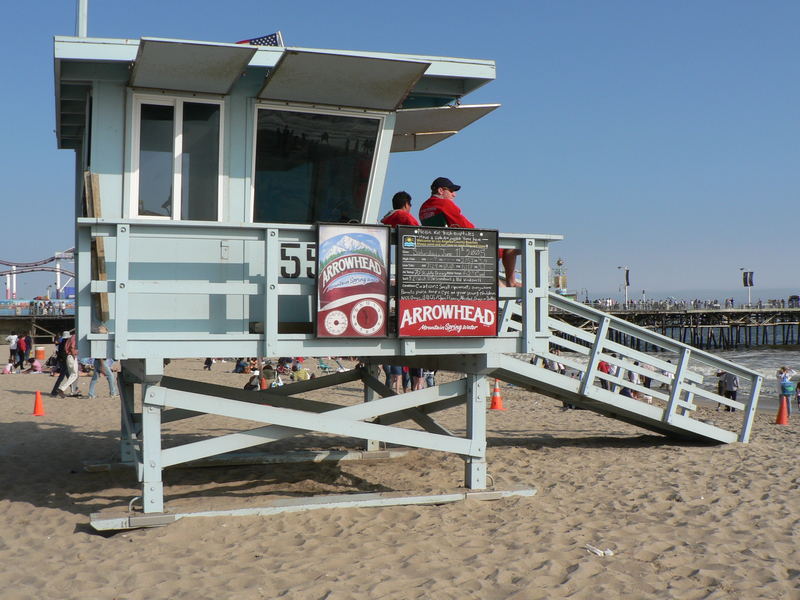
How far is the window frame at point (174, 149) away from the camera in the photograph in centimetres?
761

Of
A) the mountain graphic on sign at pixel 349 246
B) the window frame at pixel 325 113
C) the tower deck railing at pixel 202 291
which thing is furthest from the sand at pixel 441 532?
the window frame at pixel 325 113

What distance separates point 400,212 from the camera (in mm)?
7879

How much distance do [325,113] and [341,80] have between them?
1.63 ft

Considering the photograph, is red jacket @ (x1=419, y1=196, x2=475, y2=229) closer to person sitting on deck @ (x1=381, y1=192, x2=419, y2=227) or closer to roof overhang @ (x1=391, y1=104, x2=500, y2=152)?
person sitting on deck @ (x1=381, y1=192, x2=419, y2=227)

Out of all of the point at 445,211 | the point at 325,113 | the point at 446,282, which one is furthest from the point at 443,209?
the point at 325,113

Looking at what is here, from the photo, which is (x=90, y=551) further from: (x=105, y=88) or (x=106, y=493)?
(x=105, y=88)

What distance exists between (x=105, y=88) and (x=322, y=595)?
5195 mm

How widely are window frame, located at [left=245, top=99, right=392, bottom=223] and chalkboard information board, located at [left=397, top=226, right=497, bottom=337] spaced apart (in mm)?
1246

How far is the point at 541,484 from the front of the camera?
892cm

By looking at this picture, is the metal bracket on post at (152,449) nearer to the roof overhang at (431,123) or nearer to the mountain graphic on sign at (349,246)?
the mountain graphic on sign at (349,246)

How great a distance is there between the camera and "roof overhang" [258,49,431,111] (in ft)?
24.0

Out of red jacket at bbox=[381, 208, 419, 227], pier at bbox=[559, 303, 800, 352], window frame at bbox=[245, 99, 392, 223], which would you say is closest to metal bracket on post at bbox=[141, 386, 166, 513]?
window frame at bbox=[245, 99, 392, 223]

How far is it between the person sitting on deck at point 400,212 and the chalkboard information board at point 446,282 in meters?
0.61

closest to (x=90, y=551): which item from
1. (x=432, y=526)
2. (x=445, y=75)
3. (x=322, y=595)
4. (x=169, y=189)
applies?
(x=322, y=595)
